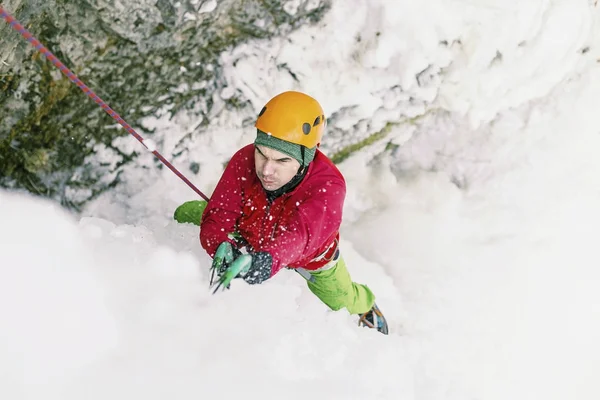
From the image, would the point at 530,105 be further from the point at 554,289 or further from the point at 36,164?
the point at 36,164

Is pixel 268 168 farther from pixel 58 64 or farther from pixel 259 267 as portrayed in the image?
pixel 58 64

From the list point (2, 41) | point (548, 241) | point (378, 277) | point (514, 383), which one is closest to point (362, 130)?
point (378, 277)

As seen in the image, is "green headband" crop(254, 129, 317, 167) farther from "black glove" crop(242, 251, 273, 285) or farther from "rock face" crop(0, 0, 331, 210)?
"rock face" crop(0, 0, 331, 210)

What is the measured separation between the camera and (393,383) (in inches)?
119

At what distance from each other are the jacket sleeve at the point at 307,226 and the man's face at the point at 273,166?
5.8 inches

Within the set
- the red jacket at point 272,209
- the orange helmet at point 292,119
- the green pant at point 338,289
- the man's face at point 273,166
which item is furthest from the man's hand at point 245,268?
the green pant at point 338,289

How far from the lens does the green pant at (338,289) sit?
2807 millimetres

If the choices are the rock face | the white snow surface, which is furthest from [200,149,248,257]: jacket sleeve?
the rock face

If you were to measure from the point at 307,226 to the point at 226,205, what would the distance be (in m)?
0.39

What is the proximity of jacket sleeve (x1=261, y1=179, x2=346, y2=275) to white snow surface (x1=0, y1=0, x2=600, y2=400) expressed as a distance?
733 millimetres

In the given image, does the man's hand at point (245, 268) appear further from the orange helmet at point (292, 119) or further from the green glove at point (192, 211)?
the green glove at point (192, 211)

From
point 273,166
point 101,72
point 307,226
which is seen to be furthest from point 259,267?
point 101,72

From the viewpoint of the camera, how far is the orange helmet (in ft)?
6.91

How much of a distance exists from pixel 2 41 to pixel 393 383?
8.70ft
